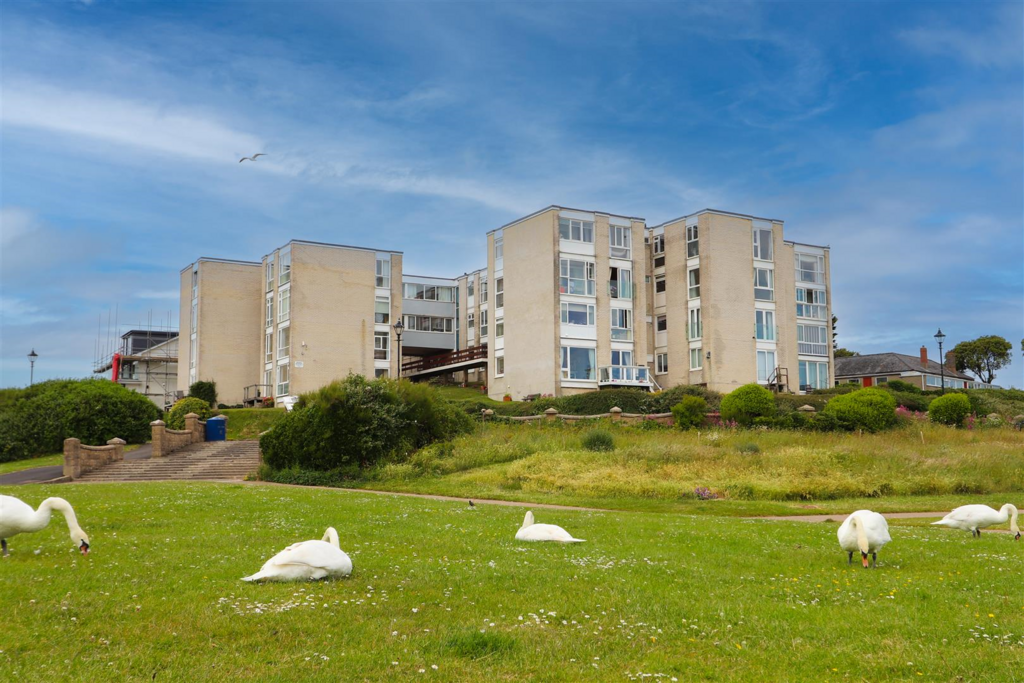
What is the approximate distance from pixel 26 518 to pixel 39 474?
28194mm

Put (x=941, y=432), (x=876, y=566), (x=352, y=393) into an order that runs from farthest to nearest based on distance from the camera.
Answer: (x=941, y=432)
(x=352, y=393)
(x=876, y=566)

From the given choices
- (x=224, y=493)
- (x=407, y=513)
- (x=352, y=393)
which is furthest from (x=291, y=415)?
(x=407, y=513)

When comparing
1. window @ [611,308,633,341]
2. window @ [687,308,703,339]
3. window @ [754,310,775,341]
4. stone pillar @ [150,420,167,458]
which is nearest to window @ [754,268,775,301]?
window @ [754,310,775,341]

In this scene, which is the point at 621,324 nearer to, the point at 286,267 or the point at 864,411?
the point at 864,411

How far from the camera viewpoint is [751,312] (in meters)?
63.1

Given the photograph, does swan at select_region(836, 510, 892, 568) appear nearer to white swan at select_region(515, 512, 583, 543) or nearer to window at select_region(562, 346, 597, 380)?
white swan at select_region(515, 512, 583, 543)

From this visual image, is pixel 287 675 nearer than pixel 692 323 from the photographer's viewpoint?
Yes

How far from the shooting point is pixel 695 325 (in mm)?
62906

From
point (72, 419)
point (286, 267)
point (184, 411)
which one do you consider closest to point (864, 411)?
point (184, 411)

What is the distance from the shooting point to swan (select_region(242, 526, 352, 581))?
9320 millimetres

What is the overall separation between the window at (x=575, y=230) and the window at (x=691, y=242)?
304 inches

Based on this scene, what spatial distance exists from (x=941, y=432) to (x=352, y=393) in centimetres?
2460

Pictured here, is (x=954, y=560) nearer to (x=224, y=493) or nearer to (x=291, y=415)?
(x=224, y=493)

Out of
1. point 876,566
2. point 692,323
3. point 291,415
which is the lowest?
point 876,566
